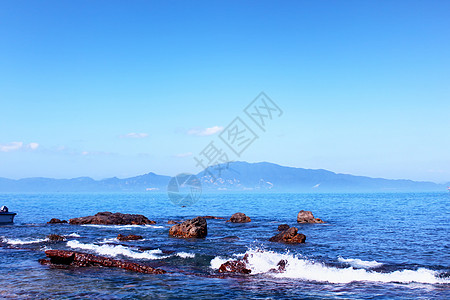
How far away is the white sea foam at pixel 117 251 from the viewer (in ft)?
79.0

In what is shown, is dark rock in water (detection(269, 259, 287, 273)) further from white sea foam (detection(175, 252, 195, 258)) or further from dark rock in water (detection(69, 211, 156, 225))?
dark rock in water (detection(69, 211, 156, 225))

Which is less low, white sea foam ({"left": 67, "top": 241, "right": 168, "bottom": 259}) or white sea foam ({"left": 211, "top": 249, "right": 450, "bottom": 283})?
white sea foam ({"left": 211, "top": 249, "right": 450, "bottom": 283})

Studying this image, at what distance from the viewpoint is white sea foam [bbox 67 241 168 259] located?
24.1 metres

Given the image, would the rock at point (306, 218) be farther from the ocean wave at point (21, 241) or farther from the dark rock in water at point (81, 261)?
the dark rock in water at point (81, 261)

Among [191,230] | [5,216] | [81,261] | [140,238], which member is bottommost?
[140,238]

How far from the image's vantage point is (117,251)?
25.6m

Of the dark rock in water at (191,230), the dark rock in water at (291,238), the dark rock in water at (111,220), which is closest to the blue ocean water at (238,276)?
the dark rock in water at (291,238)

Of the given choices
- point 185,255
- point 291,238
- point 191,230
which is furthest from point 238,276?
point 191,230

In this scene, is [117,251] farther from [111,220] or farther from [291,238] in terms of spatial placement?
[111,220]

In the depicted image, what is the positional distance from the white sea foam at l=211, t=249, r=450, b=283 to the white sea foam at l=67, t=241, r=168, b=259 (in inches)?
219

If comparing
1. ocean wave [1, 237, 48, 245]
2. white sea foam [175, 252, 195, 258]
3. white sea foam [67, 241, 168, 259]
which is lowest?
ocean wave [1, 237, 48, 245]

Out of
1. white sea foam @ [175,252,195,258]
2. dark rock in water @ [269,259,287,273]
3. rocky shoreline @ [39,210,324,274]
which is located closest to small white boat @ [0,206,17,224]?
rocky shoreline @ [39,210,324,274]

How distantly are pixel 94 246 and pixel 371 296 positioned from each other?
865 inches

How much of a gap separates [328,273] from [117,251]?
52.0 ft
